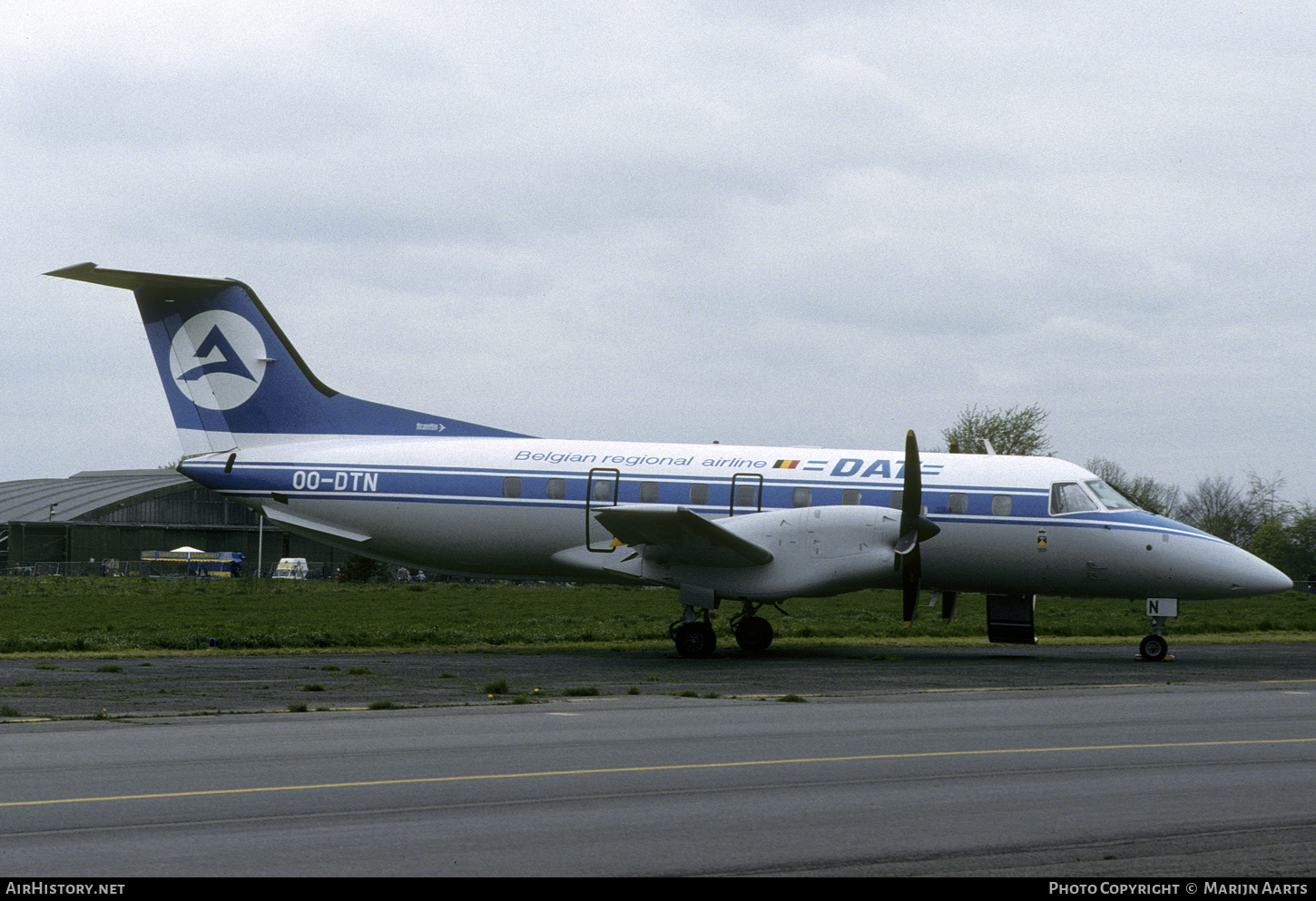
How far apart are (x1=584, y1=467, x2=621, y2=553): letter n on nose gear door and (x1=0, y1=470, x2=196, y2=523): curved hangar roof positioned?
75.6 m

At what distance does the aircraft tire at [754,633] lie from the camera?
2433 cm

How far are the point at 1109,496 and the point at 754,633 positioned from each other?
276 inches

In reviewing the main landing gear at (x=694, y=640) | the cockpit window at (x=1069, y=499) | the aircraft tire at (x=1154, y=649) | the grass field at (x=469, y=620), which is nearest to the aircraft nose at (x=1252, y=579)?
the aircraft tire at (x=1154, y=649)

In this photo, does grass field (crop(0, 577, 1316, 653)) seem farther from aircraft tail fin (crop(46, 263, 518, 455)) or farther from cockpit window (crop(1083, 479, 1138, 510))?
cockpit window (crop(1083, 479, 1138, 510))

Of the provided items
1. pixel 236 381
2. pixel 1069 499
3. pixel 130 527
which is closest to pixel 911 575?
pixel 1069 499

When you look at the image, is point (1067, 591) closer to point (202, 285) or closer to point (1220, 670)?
point (1220, 670)

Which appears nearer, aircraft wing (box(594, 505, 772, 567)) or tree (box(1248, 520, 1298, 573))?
aircraft wing (box(594, 505, 772, 567))

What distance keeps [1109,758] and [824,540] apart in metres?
11.6

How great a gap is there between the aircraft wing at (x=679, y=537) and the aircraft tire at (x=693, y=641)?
1.17 m

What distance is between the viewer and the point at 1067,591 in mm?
23406

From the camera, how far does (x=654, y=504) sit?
2300cm

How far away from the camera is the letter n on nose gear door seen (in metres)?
23.2

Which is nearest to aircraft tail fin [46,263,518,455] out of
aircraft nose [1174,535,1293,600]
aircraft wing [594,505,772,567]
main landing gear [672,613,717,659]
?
aircraft wing [594,505,772,567]
